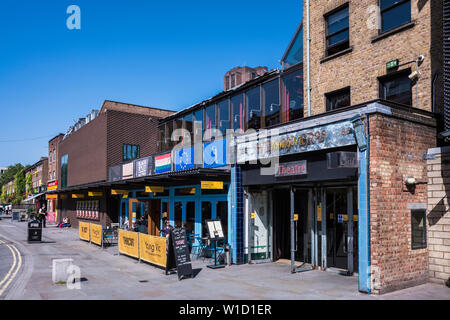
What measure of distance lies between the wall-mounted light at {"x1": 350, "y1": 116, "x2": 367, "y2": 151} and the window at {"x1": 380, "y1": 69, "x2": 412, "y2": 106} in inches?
116

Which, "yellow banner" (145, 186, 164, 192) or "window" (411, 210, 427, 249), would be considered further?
"yellow banner" (145, 186, 164, 192)

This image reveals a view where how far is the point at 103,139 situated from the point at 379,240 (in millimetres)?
26249

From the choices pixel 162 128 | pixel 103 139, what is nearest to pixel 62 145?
pixel 103 139

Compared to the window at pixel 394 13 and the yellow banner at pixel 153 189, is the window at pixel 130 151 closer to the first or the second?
the yellow banner at pixel 153 189

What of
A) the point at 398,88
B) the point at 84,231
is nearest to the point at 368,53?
the point at 398,88

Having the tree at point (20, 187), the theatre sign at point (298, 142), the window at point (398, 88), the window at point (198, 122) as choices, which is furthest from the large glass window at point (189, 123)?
the tree at point (20, 187)

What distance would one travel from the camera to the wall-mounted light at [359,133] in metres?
10.6

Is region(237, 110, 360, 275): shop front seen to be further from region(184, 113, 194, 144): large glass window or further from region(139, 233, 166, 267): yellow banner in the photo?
region(184, 113, 194, 144): large glass window

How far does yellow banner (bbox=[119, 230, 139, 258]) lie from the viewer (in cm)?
1658

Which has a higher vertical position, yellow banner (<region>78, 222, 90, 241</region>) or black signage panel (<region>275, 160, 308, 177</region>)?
black signage panel (<region>275, 160, 308, 177</region>)

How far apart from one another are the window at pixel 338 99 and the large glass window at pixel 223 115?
5.82m

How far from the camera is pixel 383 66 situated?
42.7ft

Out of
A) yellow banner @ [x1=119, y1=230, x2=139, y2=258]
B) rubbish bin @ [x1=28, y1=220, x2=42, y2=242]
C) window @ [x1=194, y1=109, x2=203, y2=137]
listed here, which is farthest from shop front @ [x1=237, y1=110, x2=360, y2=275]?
rubbish bin @ [x1=28, y1=220, x2=42, y2=242]

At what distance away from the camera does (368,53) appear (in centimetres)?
1349
